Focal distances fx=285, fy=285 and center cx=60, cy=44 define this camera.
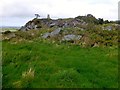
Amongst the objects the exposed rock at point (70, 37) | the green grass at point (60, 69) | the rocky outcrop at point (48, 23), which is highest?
the rocky outcrop at point (48, 23)

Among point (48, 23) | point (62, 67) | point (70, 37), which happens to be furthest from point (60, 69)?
point (48, 23)

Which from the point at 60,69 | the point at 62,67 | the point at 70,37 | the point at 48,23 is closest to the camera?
the point at 60,69

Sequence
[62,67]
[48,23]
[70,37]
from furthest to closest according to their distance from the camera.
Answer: [48,23], [70,37], [62,67]

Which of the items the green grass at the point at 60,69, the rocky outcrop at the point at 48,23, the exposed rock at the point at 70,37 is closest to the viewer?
the green grass at the point at 60,69

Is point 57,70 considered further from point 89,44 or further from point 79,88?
point 89,44

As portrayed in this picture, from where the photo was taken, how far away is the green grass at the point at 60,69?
1596cm

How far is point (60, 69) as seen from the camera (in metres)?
17.8

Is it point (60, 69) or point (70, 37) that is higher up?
point (70, 37)

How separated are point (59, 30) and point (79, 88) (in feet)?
69.0

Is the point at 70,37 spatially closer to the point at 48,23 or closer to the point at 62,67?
the point at 62,67

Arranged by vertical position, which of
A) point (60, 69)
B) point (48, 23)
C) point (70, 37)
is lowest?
point (60, 69)

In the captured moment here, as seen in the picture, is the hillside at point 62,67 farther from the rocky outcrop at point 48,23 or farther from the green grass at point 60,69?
the rocky outcrop at point 48,23

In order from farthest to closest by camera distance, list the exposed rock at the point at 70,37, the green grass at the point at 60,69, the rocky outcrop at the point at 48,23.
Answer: the rocky outcrop at the point at 48,23 < the exposed rock at the point at 70,37 < the green grass at the point at 60,69

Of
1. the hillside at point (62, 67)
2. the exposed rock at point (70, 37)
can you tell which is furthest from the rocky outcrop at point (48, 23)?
the hillside at point (62, 67)
